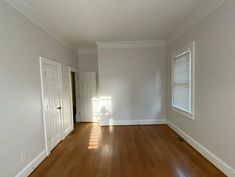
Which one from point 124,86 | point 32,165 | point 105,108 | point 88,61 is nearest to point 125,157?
point 32,165

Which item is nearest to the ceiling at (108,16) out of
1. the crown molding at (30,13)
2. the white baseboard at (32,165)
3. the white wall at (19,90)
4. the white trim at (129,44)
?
the crown molding at (30,13)

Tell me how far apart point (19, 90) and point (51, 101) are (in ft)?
4.28

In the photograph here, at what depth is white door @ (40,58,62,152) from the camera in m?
3.41

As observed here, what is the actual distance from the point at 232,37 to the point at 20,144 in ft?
11.5

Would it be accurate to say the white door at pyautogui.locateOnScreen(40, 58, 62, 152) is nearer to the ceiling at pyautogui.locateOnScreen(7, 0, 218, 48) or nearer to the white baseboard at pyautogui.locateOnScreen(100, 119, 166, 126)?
the ceiling at pyautogui.locateOnScreen(7, 0, 218, 48)

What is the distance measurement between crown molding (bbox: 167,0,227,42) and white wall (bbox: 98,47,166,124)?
114 cm

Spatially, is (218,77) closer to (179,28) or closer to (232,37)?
(232,37)

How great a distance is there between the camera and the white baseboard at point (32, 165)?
2.49 m

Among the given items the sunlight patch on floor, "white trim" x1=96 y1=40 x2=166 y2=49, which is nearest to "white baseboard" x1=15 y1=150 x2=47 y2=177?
the sunlight patch on floor

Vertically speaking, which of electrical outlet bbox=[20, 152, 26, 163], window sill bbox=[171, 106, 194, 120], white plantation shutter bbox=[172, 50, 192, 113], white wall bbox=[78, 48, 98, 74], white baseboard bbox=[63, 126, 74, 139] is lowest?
white baseboard bbox=[63, 126, 74, 139]

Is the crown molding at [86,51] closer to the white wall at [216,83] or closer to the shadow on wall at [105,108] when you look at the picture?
the shadow on wall at [105,108]

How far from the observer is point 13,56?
2355 millimetres

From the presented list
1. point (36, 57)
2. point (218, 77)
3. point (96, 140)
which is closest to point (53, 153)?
point (96, 140)

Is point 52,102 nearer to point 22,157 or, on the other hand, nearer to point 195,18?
point 22,157
